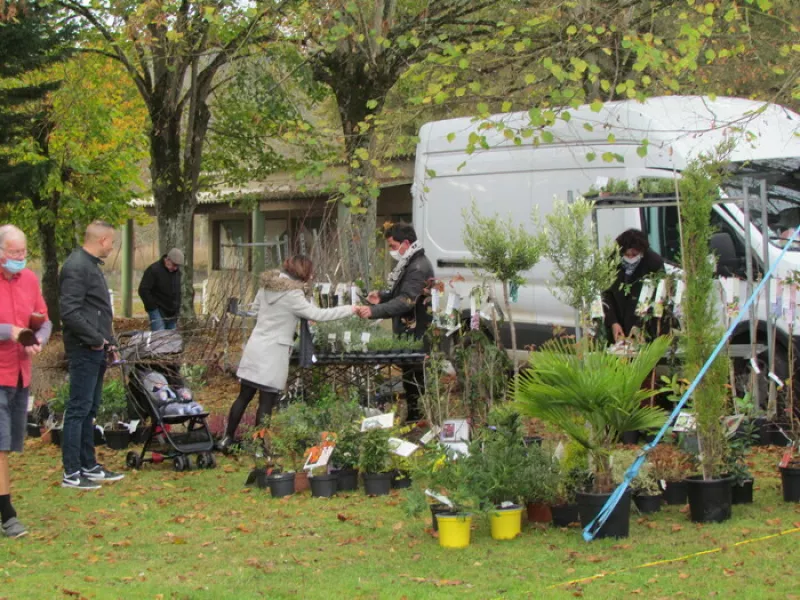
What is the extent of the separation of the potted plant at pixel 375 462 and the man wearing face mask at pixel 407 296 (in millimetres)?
1365

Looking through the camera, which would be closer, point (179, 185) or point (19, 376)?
point (19, 376)

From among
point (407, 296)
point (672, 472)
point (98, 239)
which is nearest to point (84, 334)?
point (98, 239)

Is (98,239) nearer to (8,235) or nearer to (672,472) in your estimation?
(8,235)

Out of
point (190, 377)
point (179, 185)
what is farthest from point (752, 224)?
point (179, 185)

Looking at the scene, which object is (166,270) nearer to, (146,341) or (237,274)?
(237,274)

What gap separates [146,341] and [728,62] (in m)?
10.7

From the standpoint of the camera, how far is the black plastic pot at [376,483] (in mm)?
7199

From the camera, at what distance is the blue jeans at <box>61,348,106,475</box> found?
7.82m

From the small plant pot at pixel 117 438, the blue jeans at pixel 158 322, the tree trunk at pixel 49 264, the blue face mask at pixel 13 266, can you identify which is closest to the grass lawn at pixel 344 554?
the blue face mask at pixel 13 266

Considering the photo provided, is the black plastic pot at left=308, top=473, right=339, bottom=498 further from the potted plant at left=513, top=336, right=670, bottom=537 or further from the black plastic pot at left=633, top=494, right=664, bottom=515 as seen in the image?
the black plastic pot at left=633, top=494, right=664, bottom=515

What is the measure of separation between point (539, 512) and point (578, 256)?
187 centimetres

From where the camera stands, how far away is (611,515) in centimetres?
564

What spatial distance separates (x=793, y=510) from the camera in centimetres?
621

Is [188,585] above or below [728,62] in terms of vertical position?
below
